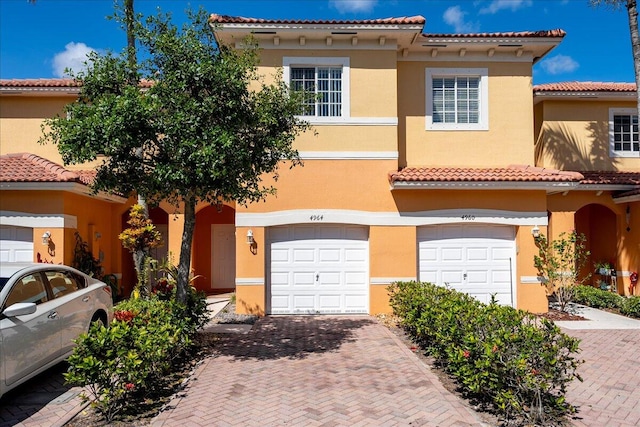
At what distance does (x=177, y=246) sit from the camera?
552 inches

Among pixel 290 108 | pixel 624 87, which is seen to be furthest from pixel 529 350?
pixel 624 87

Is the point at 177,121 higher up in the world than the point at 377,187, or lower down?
higher up

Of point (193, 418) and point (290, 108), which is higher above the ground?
point (290, 108)

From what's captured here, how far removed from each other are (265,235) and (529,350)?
25.6 feet

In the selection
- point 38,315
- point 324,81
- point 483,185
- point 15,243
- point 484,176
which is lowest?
point 38,315

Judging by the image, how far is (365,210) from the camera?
38.9ft

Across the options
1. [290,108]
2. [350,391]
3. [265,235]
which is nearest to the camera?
[350,391]

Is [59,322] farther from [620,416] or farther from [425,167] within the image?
[425,167]

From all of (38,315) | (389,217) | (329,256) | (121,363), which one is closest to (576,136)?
(389,217)

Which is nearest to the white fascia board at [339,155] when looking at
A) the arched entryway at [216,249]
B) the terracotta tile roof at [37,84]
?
the arched entryway at [216,249]

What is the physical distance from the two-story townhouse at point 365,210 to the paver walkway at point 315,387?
2518mm

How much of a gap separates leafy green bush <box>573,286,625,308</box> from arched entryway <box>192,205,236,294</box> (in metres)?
11.7

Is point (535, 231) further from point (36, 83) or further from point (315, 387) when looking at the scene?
point (36, 83)

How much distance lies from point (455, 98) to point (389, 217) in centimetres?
411
